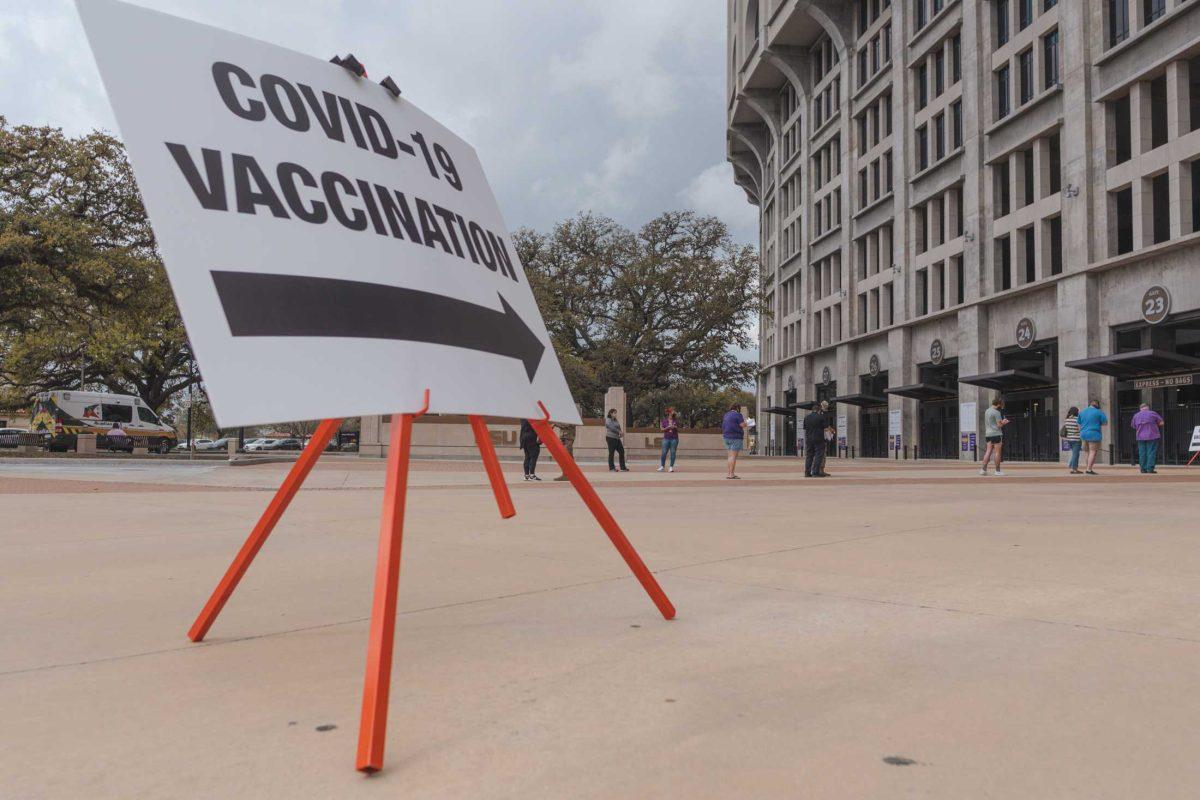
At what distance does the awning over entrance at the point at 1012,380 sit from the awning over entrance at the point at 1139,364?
2.76 metres

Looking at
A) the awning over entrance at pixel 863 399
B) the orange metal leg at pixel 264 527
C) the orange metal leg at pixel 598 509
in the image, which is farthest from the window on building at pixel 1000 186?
the orange metal leg at pixel 264 527

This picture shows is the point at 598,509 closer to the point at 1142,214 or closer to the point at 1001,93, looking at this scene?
the point at 1142,214

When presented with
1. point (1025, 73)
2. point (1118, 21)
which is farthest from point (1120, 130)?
point (1025, 73)

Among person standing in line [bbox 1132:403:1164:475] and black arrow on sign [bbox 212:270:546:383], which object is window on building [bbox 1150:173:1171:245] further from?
black arrow on sign [bbox 212:270:546:383]

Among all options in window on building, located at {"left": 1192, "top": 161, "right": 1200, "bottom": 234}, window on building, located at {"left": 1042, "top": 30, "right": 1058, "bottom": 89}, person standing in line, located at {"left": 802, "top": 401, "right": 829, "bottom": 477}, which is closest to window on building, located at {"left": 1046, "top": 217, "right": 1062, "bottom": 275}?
window on building, located at {"left": 1042, "top": 30, "right": 1058, "bottom": 89}

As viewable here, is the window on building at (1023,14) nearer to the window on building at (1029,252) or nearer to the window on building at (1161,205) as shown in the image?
the window on building at (1029,252)

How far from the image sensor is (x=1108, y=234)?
25625 mm

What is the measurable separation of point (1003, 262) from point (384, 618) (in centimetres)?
3419

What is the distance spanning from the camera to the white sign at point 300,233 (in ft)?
7.16

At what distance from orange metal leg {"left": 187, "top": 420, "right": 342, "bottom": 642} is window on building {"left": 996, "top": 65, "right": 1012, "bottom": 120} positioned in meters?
34.4

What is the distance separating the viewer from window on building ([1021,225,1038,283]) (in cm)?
2989

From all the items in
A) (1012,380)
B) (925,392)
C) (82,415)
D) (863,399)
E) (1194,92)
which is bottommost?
(82,415)

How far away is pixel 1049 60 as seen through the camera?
28.9m

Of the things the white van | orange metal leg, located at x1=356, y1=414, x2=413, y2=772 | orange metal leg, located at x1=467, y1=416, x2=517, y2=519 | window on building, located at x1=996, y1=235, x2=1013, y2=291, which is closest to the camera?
orange metal leg, located at x1=356, y1=414, x2=413, y2=772
